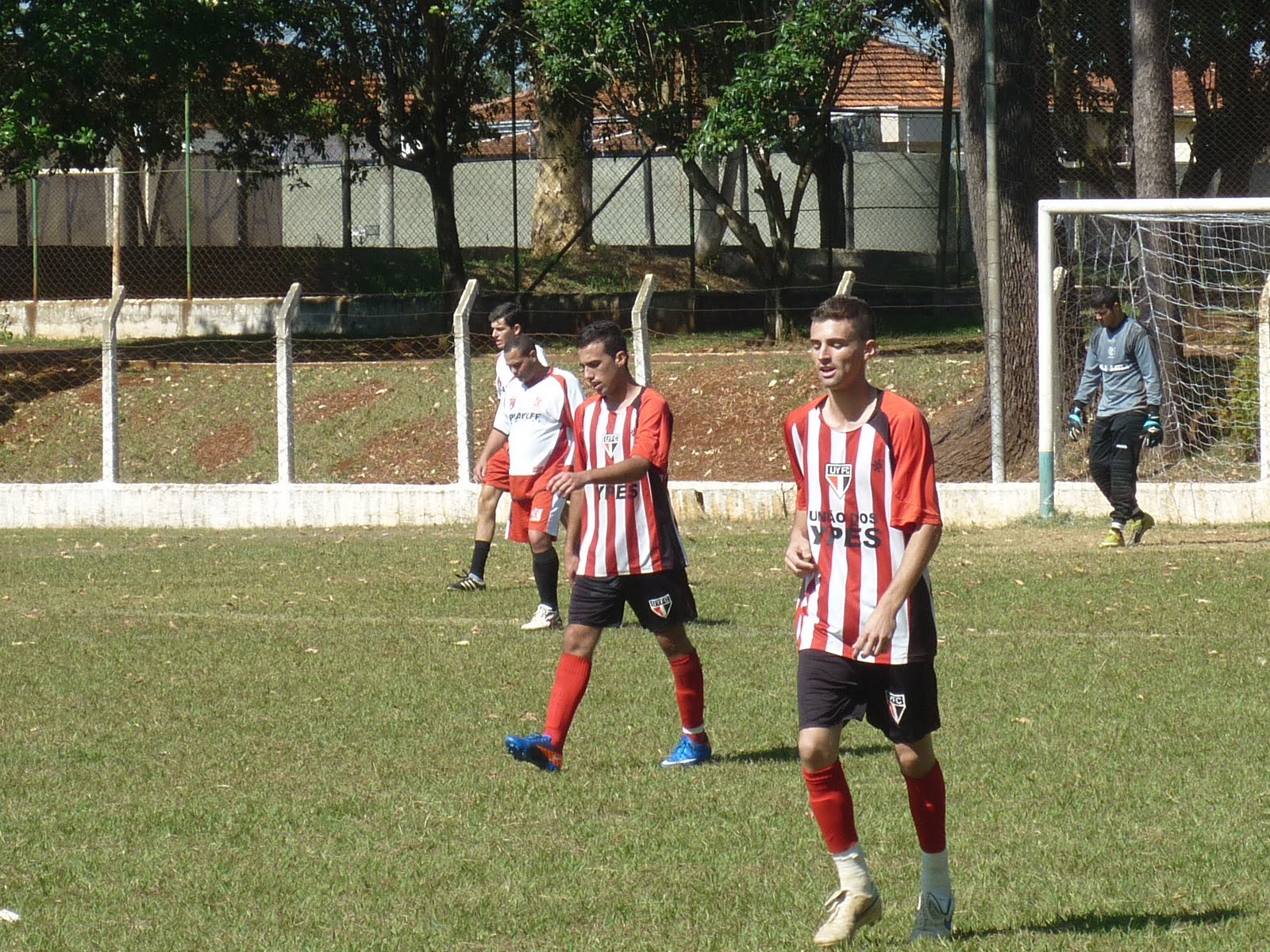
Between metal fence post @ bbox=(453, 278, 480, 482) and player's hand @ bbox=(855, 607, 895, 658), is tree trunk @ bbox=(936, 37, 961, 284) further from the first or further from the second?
player's hand @ bbox=(855, 607, 895, 658)

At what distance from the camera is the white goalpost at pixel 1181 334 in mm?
14359

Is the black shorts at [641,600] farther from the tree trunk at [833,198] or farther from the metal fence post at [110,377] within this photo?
the tree trunk at [833,198]

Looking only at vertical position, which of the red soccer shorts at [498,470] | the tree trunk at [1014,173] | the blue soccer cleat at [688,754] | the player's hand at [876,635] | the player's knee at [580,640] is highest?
→ the tree trunk at [1014,173]

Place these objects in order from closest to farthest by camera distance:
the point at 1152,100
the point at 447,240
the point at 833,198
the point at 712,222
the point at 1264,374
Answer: the point at 1264,374, the point at 1152,100, the point at 447,240, the point at 833,198, the point at 712,222

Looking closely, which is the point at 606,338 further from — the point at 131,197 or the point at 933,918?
the point at 131,197

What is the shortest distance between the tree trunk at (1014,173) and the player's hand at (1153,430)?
4.02m

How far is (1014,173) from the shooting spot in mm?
16516

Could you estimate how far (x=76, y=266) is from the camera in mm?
26672

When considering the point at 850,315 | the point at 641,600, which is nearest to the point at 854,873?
the point at 850,315

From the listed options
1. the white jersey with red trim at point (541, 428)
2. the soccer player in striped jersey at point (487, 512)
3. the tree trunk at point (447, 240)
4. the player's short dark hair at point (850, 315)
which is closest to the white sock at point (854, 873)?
the player's short dark hair at point (850, 315)

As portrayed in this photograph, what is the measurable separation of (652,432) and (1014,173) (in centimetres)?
1055

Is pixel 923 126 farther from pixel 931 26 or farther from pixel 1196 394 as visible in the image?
pixel 1196 394

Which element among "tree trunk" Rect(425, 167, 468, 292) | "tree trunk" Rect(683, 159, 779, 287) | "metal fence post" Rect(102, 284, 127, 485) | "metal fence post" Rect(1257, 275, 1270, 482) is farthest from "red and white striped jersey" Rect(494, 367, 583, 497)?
"tree trunk" Rect(425, 167, 468, 292)

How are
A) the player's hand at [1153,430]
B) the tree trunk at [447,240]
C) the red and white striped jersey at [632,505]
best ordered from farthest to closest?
the tree trunk at [447,240]
the player's hand at [1153,430]
the red and white striped jersey at [632,505]
